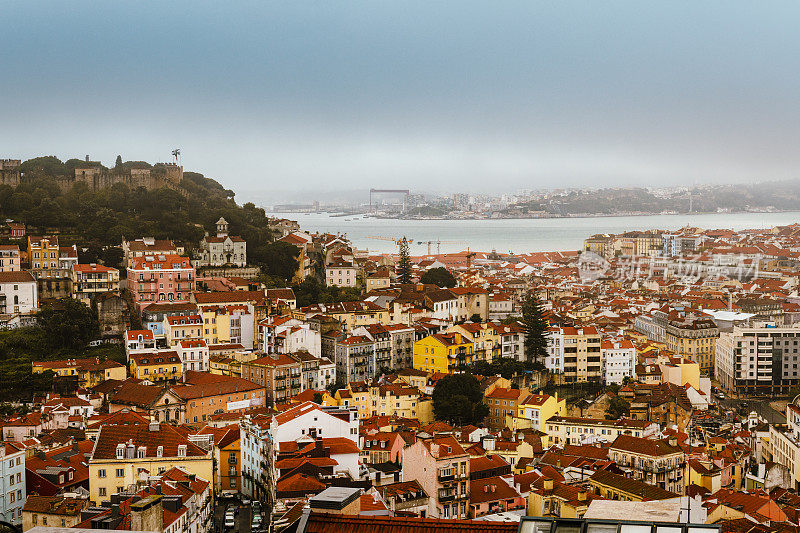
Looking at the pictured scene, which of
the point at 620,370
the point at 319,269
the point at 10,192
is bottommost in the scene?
the point at 620,370

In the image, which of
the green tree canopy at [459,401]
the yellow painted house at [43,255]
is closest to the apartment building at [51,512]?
the green tree canopy at [459,401]

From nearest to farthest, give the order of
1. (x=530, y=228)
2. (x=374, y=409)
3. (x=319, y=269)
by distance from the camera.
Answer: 1. (x=374, y=409)
2. (x=319, y=269)
3. (x=530, y=228)

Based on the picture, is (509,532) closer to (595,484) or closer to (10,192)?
(595,484)

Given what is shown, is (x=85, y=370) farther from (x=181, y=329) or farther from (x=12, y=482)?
(x=12, y=482)

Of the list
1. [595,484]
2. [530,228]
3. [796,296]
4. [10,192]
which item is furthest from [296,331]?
[530,228]

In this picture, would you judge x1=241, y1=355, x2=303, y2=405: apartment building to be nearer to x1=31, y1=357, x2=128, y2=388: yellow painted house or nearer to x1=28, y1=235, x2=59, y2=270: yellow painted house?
x1=31, y1=357, x2=128, y2=388: yellow painted house
